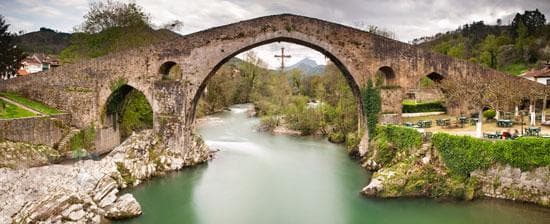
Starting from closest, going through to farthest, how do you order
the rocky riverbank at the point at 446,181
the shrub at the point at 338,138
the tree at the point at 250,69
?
the rocky riverbank at the point at 446,181, the shrub at the point at 338,138, the tree at the point at 250,69

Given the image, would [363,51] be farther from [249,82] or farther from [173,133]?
[249,82]

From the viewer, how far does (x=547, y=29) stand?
4500 cm

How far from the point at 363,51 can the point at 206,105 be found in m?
23.6

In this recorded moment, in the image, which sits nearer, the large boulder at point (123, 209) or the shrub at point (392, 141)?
the large boulder at point (123, 209)

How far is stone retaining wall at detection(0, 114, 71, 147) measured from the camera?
14.5 metres

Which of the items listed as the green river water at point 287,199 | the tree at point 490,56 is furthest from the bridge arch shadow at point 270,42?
the tree at point 490,56

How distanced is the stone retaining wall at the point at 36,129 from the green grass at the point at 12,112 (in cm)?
74

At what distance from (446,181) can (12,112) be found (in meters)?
17.5

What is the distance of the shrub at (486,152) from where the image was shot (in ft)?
39.2

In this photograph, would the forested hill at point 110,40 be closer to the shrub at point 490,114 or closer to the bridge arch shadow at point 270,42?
the bridge arch shadow at point 270,42

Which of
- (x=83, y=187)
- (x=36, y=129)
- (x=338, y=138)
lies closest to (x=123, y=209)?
(x=83, y=187)

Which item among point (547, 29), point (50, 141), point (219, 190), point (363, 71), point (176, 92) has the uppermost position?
point (547, 29)

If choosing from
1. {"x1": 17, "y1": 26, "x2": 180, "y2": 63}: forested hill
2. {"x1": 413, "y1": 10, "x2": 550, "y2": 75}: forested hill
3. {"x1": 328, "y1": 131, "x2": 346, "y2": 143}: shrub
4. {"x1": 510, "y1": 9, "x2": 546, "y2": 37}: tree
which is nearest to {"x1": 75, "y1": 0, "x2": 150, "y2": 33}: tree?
{"x1": 17, "y1": 26, "x2": 180, "y2": 63}: forested hill

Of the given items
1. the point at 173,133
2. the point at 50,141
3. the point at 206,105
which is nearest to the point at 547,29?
the point at 206,105
